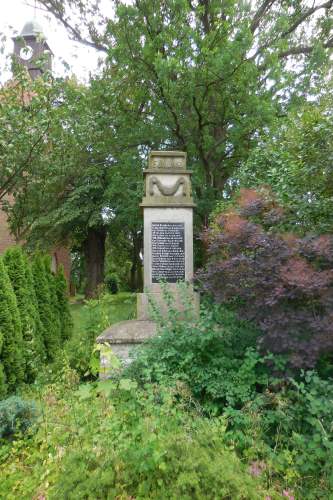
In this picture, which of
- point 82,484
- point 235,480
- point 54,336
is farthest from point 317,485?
point 54,336

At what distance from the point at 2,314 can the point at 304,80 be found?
10954 mm

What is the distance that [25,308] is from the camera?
570 cm

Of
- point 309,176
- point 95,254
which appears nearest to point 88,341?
point 309,176

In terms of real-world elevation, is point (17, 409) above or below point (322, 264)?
below

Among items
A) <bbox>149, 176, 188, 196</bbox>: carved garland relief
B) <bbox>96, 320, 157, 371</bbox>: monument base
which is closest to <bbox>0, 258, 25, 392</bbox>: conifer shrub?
<bbox>96, 320, 157, 371</bbox>: monument base

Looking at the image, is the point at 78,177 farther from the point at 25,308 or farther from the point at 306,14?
the point at 306,14

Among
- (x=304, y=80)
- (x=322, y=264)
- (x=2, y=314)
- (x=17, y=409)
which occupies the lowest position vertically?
(x=17, y=409)

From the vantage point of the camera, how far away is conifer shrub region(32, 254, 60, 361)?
700cm

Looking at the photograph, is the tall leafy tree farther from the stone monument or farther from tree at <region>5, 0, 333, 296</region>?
the stone monument

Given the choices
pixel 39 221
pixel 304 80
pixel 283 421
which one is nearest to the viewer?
pixel 283 421

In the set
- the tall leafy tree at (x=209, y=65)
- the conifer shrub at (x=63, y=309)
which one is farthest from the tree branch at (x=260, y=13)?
the conifer shrub at (x=63, y=309)

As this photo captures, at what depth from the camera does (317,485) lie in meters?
2.68

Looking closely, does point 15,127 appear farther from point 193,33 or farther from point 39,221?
point 39,221

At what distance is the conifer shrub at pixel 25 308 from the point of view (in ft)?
17.6
